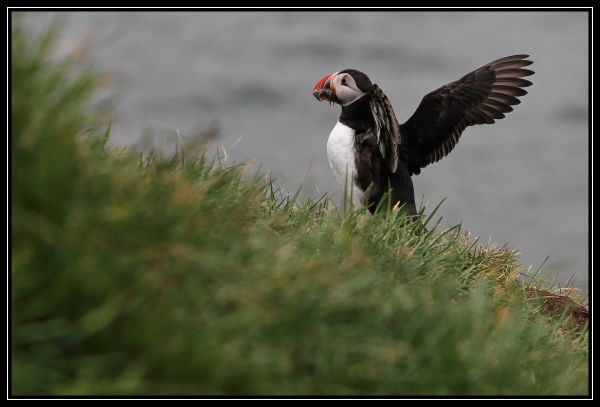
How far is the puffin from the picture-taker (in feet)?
21.5

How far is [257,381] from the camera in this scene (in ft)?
9.82

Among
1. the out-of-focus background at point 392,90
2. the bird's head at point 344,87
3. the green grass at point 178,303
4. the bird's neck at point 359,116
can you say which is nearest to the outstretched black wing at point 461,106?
the bird's neck at point 359,116

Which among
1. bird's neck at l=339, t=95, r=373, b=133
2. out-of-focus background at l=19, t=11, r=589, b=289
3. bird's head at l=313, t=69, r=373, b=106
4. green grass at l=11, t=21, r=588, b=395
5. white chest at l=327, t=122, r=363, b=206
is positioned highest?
out-of-focus background at l=19, t=11, r=589, b=289

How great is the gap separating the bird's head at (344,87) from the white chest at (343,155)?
22 cm

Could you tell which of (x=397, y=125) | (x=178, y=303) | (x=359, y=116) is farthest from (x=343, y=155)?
(x=178, y=303)

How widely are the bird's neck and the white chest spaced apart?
48mm

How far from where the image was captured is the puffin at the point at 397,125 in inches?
257

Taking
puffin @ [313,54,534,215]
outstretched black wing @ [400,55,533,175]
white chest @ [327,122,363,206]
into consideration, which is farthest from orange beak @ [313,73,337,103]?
outstretched black wing @ [400,55,533,175]

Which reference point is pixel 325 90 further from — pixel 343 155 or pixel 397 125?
pixel 397 125

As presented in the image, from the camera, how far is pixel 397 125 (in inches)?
237

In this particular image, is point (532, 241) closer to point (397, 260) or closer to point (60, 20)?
point (397, 260)

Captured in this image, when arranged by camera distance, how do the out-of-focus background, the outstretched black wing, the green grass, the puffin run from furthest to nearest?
the out-of-focus background < the outstretched black wing < the puffin < the green grass

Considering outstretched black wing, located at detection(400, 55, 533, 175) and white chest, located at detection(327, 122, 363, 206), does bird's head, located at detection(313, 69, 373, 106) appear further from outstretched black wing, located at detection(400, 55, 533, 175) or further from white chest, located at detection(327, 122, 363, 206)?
outstretched black wing, located at detection(400, 55, 533, 175)

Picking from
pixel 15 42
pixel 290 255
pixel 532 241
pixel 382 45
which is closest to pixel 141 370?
pixel 290 255
